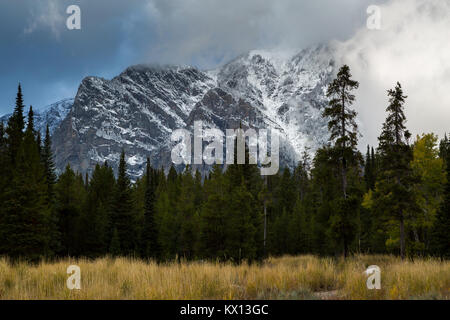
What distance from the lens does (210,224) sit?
35.4 meters

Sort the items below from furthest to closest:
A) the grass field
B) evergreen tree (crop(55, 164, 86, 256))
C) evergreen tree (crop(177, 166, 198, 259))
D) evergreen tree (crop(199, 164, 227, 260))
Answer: evergreen tree (crop(55, 164, 86, 256)), evergreen tree (crop(177, 166, 198, 259)), evergreen tree (crop(199, 164, 227, 260)), the grass field

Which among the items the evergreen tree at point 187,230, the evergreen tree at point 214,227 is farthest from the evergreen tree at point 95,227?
the evergreen tree at point 214,227

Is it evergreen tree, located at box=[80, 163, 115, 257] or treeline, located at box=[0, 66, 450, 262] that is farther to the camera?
evergreen tree, located at box=[80, 163, 115, 257]

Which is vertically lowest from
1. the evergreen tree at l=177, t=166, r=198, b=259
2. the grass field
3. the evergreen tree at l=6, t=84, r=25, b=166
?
the evergreen tree at l=177, t=166, r=198, b=259

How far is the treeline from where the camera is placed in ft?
85.1

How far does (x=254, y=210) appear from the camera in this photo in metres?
39.8

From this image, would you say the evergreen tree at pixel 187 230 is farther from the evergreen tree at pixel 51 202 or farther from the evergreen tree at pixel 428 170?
the evergreen tree at pixel 428 170

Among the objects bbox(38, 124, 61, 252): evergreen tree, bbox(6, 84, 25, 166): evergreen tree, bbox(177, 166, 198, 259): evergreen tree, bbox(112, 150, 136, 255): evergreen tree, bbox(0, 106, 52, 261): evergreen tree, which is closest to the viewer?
bbox(0, 106, 52, 261): evergreen tree

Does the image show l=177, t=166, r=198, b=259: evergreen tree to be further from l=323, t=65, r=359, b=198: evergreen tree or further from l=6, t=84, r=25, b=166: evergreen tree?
l=323, t=65, r=359, b=198: evergreen tree

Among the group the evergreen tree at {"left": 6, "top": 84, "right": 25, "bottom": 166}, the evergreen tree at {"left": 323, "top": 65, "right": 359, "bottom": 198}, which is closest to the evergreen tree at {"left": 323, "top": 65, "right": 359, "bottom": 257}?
the evergreen tree at {"left": 323, "top": 65, "right": 359, "bottom": 198}

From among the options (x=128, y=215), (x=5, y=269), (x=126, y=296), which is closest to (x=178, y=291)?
(x=126, y=296)

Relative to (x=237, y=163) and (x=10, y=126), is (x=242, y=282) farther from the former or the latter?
(x=10, y=126)

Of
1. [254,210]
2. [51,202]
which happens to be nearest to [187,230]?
[254,210]

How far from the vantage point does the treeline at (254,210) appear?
25.9 m
